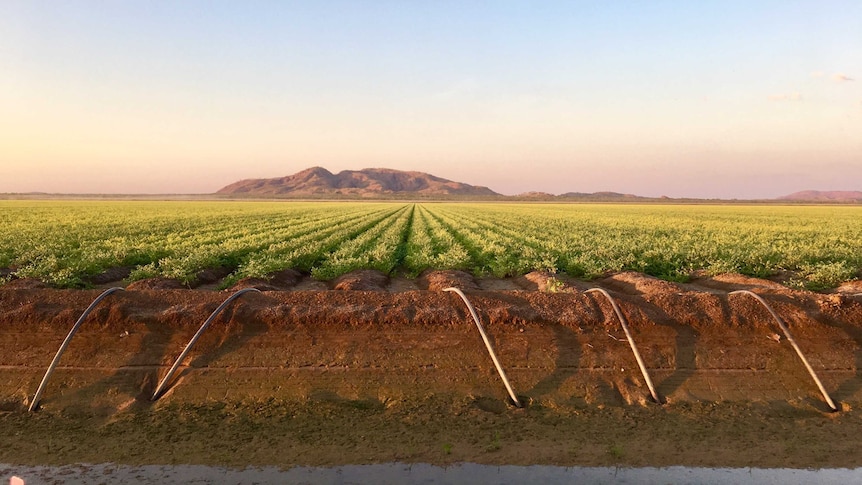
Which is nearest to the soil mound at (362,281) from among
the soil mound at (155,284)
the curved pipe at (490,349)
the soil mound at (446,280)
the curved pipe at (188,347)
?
the soil mound at (446,280)

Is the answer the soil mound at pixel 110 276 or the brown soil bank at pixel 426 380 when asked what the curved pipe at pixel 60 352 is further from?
the soil mound at pixel 110 276

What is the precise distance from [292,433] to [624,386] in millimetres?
3663

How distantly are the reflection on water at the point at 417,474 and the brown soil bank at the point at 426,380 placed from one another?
0.43 ft

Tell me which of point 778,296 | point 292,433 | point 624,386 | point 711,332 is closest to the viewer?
point 292,433

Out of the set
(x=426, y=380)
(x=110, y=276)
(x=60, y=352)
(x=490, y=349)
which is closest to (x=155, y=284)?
(x=110, y=276)

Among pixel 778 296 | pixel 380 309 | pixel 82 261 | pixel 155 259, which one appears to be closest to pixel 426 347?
pixel 380 309

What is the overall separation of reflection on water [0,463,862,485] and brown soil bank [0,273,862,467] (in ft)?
0.43

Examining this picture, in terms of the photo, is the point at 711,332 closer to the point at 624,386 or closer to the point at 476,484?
the point at 624,386

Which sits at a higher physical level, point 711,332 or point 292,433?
point 711,332

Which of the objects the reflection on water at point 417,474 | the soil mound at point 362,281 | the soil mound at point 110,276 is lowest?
the reflection on water at point 417,474

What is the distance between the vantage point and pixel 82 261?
10.8 metres

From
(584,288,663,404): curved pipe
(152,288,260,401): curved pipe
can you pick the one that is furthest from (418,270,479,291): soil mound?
(152,288,260,401): curved pipe

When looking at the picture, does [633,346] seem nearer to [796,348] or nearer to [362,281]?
[796,348]

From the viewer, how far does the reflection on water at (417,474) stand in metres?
3.74
